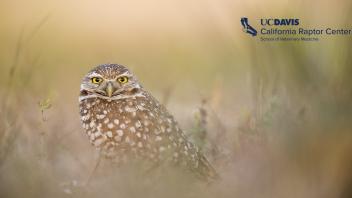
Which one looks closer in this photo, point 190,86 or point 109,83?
point 109,83

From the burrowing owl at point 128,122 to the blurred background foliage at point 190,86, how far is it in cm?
6

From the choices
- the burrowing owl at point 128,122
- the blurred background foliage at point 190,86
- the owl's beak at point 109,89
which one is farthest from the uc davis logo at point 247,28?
the owl's beak at point 109,89

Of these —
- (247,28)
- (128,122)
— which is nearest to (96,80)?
(128,122)

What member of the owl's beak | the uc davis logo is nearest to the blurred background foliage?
the uc davis logo

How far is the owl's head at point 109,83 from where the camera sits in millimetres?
2670

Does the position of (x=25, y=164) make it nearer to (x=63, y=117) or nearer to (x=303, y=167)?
(x=63, y=117)

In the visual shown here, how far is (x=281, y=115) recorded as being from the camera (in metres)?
2.76

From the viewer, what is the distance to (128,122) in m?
2.74

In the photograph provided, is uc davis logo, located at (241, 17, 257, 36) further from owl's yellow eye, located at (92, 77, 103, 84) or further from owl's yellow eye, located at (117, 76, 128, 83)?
owl's yellow eye, located at (92, 77, 103, 84)

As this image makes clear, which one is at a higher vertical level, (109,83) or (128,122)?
(109,83)

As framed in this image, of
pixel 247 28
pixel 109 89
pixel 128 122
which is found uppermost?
pixel 247 28

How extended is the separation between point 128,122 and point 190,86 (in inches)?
13.7

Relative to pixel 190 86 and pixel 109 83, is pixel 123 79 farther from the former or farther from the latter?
pixel 190 86

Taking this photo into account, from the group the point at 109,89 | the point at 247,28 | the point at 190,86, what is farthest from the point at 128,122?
the point at 247,28
